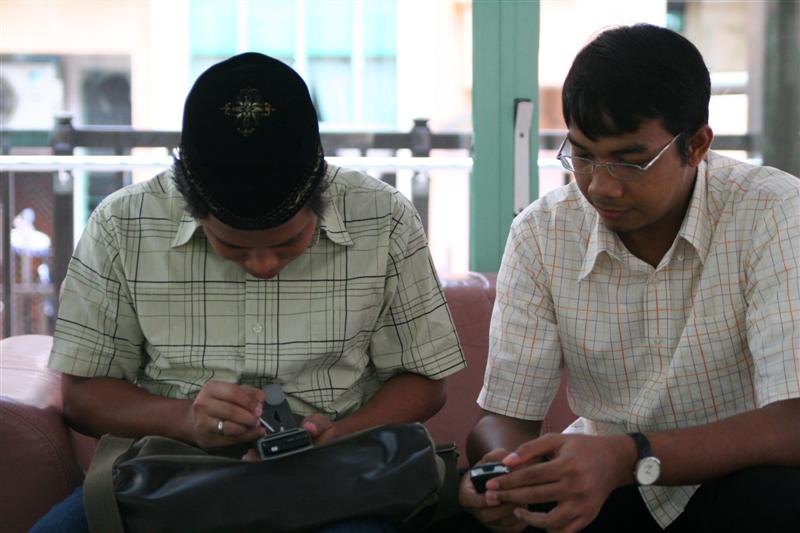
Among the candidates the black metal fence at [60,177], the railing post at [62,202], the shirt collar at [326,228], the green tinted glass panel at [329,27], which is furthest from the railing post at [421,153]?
the shirt collar at [326,228]

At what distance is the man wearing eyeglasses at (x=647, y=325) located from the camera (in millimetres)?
1646

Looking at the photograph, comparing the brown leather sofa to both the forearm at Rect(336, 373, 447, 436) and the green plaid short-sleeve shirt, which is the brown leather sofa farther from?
the forearm at Rect(336, 373, 447, 436)

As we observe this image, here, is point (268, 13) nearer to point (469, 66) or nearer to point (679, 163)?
point (469, 66)

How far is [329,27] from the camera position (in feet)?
10.0

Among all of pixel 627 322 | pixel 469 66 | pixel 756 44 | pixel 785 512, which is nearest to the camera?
pixel 785 512

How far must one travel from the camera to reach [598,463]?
162cm

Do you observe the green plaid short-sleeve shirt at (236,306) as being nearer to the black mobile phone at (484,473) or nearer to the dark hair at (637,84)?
the black mobile phone at (484,473)

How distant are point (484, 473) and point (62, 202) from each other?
193 centimetres

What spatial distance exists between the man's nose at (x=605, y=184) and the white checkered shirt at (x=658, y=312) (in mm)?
158

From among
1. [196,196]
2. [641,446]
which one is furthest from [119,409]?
[641,446]

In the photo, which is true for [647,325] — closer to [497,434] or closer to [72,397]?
[497,434]

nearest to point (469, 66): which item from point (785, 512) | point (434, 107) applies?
point (434, 107)

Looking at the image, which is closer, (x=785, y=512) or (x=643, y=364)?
(x=785, y=512)

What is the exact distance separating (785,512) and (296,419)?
34.9 inches
